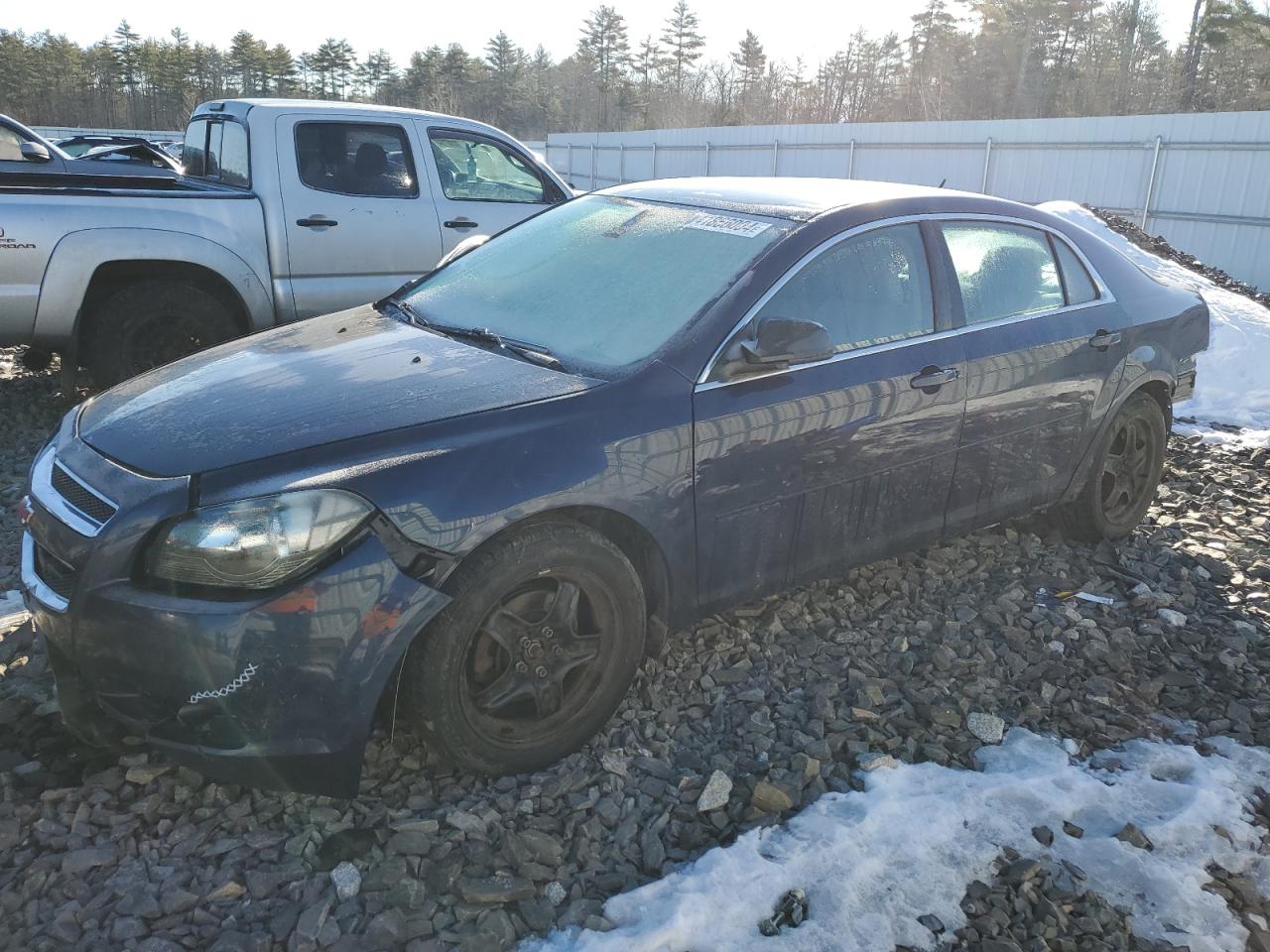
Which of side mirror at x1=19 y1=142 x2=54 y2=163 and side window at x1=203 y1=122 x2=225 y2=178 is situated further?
side mirror at x1=19 y1=142 x2=54 y2=163

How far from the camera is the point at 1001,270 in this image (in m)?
4.14

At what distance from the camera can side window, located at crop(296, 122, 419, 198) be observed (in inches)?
265

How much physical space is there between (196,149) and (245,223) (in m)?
1.71

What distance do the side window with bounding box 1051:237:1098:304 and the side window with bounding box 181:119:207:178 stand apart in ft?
19.6

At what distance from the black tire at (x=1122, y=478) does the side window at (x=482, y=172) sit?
4653 millimetres

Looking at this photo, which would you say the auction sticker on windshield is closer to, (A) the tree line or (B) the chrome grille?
(B) the chrome grille

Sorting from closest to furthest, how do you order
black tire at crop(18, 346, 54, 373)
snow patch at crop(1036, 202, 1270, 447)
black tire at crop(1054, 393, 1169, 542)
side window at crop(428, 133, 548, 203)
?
black tire at crop(1054, 393, 1169, 542), black tire at crop(18, 346, 54, 373), snow patch at crop(1036, 202, 1270, 447), side window at crop(428, 133, 548, 203)

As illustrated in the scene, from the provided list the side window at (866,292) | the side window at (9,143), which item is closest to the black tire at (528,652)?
the side window at (866,292)

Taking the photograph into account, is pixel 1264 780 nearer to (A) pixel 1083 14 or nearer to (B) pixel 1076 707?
(B) pixel 1076 707

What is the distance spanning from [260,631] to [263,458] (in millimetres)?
453

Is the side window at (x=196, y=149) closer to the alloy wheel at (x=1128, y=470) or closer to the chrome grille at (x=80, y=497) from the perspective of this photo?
the chrome grille at (x=80, y=497)

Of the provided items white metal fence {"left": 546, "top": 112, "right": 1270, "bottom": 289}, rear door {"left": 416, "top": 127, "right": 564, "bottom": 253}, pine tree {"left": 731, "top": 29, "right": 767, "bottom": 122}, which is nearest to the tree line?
pine tree {"left": 731, "top": 29, "right": 767, "bottom": 122}

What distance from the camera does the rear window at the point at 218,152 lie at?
672 cm

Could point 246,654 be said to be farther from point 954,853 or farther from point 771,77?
point 771,77
